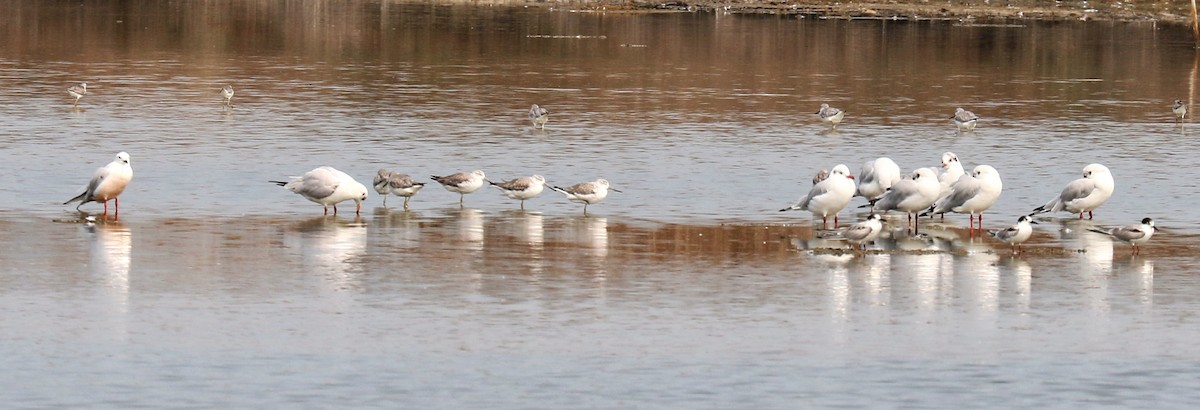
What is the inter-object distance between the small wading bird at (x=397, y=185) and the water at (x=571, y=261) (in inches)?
9.8

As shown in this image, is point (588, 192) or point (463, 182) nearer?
point (588, 192)

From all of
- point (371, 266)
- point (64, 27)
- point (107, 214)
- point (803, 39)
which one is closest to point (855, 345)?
point (371, 266)

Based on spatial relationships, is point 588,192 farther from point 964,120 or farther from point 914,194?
point 964,120

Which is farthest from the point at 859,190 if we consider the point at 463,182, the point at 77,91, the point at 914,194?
the point at 77,91

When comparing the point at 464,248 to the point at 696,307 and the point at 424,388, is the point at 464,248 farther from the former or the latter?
the point at 424,388

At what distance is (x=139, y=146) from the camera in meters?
27.3

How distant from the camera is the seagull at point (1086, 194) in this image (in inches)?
819

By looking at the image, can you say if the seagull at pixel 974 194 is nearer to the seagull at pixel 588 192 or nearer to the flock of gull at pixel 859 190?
the flock of gull at pixel 859 190

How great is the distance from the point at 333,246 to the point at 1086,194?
834 cm

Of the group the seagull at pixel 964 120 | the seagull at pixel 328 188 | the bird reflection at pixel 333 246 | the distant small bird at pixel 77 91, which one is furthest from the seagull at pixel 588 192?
the distant small bird at pixel 77 91

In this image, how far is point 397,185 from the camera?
69.4ft

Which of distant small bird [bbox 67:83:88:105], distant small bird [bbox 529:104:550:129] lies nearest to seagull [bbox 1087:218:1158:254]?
distant small bird [bbox 529:104:550:129]

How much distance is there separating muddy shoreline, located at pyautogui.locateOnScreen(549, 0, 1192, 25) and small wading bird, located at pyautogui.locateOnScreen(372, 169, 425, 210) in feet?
170

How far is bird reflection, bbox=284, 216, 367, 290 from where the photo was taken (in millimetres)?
16953
